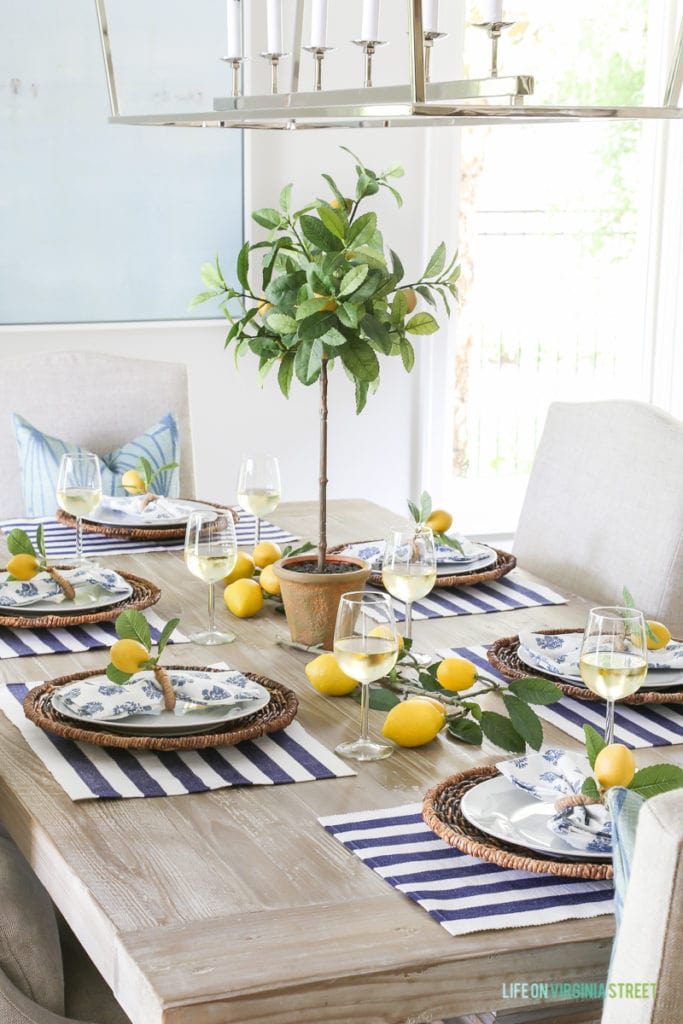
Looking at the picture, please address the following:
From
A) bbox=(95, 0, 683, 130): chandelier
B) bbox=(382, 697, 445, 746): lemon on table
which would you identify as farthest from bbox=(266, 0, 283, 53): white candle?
bbox=(382, 697, 445, 746): lemon on table

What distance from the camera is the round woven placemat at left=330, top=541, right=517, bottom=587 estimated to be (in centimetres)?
206

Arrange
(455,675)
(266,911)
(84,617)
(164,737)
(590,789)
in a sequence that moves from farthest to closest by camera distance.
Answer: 1. (84,617)
2. (455,675)
3. (164,737)
4. (590,789)
5. (266,911)

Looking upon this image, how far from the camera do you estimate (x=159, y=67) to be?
11.3ft

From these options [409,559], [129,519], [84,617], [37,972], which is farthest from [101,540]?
[37,972]

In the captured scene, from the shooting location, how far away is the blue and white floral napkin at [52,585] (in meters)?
1.88

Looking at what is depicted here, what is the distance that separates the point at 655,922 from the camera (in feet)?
2.66

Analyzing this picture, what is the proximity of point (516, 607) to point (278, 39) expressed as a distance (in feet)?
2.88

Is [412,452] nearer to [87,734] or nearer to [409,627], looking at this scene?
[409,627]

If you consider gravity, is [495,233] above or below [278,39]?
below

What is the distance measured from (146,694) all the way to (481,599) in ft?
2.40

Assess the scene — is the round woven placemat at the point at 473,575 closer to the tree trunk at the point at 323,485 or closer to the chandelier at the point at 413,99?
the tree trunk at the point at 323,485

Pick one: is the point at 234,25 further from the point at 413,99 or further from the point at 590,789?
the point at 590,789

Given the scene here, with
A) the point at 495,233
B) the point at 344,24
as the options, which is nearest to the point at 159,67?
the point at 344,24

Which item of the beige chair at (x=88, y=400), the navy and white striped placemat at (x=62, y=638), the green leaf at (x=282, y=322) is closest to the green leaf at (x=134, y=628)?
the navy and white striped placemat at (x=62, y=638)
